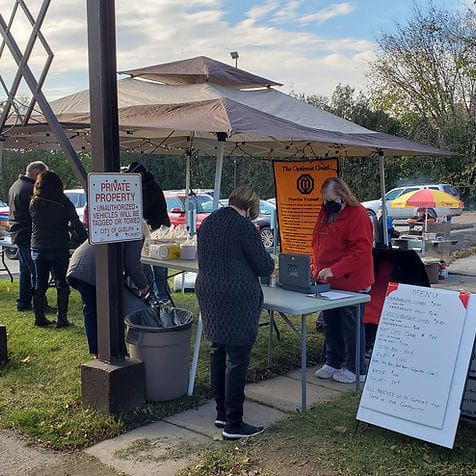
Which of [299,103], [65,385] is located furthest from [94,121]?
[299,103]

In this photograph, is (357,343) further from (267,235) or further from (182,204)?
(267,235)

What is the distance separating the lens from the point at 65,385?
16.4ft

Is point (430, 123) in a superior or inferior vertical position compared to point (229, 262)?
superior

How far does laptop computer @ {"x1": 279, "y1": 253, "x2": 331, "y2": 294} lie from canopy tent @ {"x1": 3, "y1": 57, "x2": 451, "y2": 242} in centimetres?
84

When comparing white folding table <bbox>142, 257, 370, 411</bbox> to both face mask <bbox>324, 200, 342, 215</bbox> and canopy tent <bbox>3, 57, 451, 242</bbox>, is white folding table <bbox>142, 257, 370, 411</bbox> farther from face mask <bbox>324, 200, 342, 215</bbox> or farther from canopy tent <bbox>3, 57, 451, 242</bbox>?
canopy tent <bbox>3, 57, 451, 242</bbox>

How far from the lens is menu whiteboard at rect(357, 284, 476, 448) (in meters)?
3.71

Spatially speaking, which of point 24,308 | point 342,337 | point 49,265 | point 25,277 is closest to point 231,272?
point 342,337

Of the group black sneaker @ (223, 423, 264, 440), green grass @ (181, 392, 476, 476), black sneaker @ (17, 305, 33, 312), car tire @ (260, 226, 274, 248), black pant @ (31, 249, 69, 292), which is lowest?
green grass @ (181, 392, 476, 476)

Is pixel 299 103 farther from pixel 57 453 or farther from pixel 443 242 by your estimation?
pixel 443 242

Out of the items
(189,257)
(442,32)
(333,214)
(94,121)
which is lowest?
(189,257)

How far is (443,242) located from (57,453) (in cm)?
934

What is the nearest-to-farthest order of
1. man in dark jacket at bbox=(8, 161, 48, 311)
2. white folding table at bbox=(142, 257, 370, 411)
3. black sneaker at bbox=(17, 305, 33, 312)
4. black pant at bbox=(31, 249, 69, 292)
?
1. white folding table at bbox=(142, 257, 370, 411)
2. black pant at bbox=(31, 249, 69, 292)
3. man in dark jacket at bbox=(8, 161, 48, 311)
4. black sneaker at bbox=(17, 305, 33, 312)

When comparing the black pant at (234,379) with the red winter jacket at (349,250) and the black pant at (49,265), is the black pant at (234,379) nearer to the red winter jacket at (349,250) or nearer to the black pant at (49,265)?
the red winter jacket at (349,250)

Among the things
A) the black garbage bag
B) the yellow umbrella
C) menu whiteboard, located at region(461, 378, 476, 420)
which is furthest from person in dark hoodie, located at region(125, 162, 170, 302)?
the yellow umbrella
